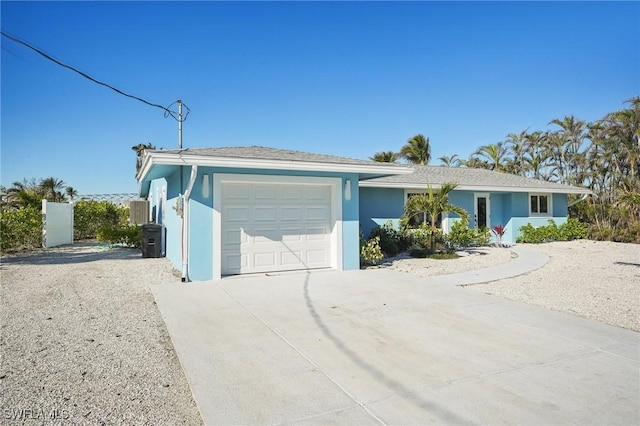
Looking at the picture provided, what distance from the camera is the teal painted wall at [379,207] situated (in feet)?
45.9

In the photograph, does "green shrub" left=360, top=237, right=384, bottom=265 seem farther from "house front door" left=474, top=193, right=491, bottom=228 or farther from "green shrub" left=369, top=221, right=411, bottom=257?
"house front door" left=474, top=193, right=491, bottom=228

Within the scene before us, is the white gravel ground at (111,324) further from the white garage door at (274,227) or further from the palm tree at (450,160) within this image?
the palm tree at (450,160)

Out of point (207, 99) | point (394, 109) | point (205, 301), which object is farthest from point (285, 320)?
point (394, 109)

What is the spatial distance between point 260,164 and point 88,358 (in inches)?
203

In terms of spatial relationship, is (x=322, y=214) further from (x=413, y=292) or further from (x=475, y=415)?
(x=475, y=415)

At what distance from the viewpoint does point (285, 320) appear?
523 centimetres

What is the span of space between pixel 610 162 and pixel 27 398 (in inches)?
1106

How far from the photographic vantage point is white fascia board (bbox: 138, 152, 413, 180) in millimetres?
7578

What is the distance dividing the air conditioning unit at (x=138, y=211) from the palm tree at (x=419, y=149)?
22631 mm

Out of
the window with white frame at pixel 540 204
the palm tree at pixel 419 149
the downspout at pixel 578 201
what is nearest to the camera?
the window with white frame at pixel 540 204

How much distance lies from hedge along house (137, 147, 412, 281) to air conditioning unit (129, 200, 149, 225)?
838 centimetres

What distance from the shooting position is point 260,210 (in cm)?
891

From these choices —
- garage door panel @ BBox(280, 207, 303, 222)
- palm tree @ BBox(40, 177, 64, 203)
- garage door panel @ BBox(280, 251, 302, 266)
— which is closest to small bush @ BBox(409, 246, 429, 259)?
garage door panel @ BBox(280, 251, 302, 266)

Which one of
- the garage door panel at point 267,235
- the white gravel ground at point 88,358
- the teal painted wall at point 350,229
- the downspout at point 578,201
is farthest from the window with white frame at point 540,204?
the white gravel ground at point 88,358
